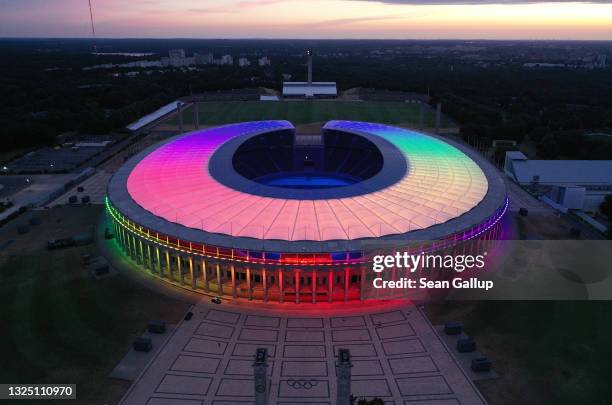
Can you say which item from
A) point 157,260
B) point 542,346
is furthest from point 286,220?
point 542,346

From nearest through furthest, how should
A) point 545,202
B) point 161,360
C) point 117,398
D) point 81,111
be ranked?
point 117,398 < point 161,360 < point 545,202 < point 81,111

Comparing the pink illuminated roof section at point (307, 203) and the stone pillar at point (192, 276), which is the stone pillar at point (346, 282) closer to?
the pink illuminated roof section at point (307, 203)

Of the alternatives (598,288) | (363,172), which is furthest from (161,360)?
(363,172)

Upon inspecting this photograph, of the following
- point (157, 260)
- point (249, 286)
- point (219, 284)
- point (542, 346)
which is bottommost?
point (542, 346)

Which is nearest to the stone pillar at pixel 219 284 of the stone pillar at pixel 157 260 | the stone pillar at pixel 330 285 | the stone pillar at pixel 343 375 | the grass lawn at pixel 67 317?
the grass lawn at pixel 67 317

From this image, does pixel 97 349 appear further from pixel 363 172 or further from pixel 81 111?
pixel 81 111

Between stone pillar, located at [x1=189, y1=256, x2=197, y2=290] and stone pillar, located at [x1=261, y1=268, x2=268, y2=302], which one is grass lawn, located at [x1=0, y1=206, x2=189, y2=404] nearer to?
stone pillar, located at [x1=189, y1=256, x2=197, y2=290]

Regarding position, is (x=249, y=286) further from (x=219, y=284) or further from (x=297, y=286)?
(x=297, y=286)
